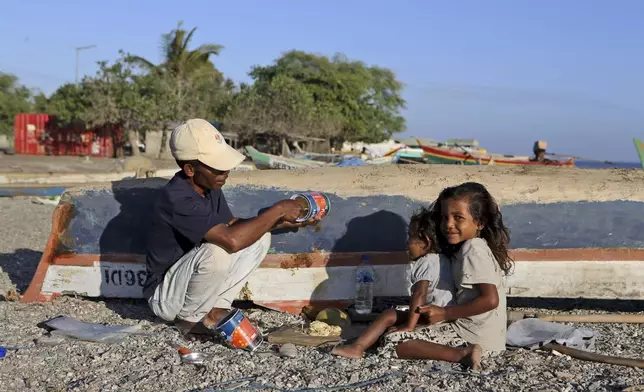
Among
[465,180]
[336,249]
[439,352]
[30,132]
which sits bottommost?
[439,352]

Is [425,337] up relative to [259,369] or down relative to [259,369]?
up

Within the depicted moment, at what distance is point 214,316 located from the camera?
13.7ft

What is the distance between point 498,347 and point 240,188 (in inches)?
86.4

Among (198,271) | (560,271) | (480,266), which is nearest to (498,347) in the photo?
(480,266)

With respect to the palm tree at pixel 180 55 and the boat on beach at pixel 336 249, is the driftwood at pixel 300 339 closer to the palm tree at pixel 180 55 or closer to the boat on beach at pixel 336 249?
the boat on beach at pixel 336 249

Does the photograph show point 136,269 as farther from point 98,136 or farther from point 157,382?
point 98,136

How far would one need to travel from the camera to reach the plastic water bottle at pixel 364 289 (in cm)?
480

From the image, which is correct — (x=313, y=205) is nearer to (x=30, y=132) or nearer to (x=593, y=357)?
(x=593, y=357)

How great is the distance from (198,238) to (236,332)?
0.59 m

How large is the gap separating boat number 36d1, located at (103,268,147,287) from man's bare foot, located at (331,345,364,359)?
1.89m

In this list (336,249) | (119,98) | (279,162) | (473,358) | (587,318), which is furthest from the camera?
(119,98)

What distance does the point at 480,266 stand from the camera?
369cm

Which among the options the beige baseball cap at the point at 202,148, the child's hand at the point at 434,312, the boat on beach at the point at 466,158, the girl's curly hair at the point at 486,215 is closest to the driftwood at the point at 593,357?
the girl's curly hair at the point at 486,215

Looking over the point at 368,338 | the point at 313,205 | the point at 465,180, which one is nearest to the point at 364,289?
the point at 313,205
